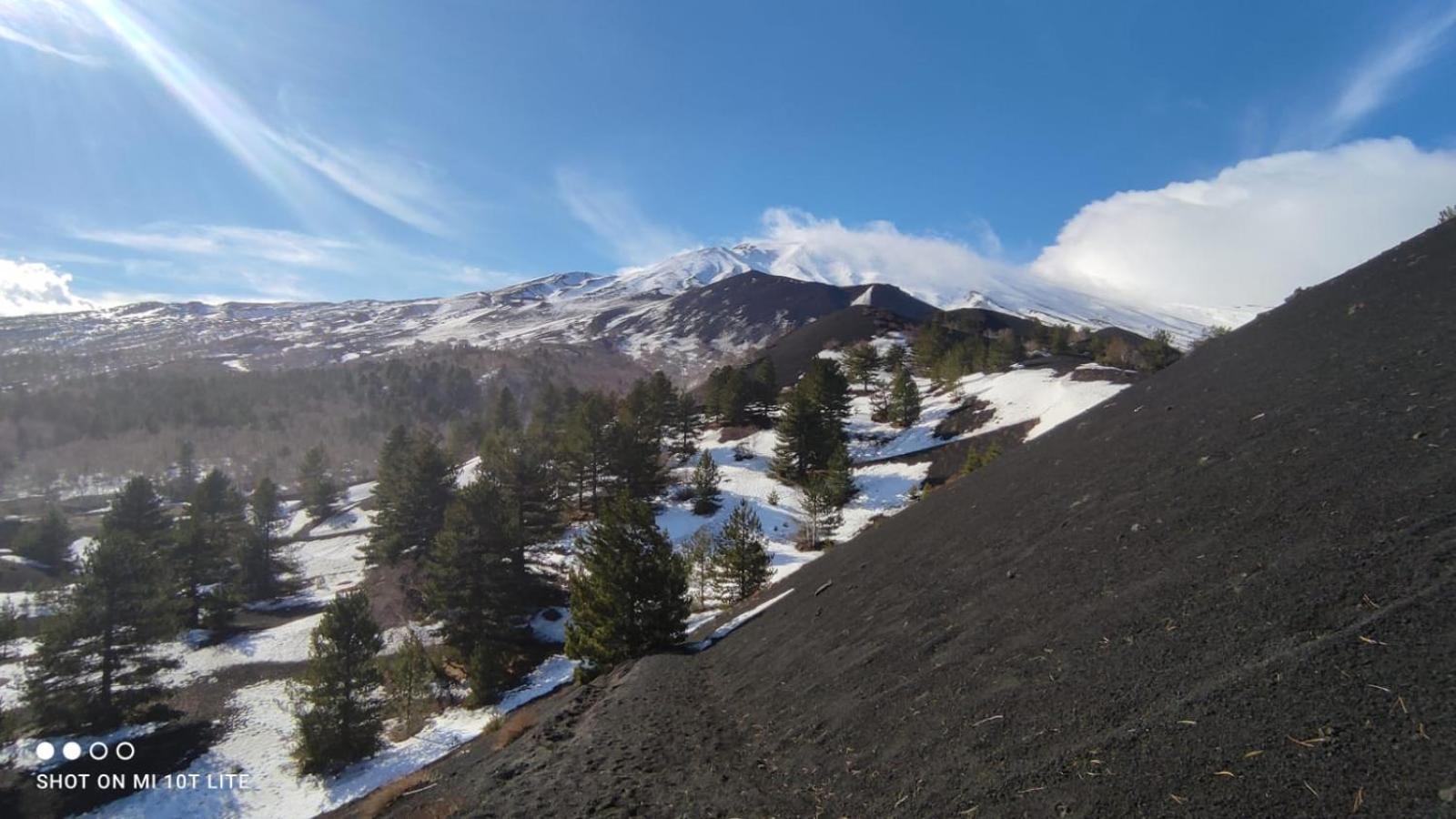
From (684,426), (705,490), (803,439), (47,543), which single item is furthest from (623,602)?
(47,543)

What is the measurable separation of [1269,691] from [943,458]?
4321cm

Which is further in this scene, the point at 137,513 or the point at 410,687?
the point at 137,513

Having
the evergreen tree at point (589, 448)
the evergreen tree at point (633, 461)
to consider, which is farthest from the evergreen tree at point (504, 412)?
the evergreen tree at point (633, 461)

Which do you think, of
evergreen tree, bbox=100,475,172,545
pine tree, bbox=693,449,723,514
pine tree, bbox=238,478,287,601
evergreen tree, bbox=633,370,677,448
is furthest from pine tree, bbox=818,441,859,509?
evergreen tree, bbox=100,475,172,545

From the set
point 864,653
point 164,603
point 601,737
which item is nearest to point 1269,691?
point 864,653

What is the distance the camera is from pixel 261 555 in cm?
4391

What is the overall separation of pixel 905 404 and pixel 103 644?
54127 millimetres

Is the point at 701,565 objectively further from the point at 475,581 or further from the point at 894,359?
the point at 894,359

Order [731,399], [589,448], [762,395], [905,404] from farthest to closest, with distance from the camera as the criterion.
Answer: [762,395] < [731,399] < [905,404] < [589,448]

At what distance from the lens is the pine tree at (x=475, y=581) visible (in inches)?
1051

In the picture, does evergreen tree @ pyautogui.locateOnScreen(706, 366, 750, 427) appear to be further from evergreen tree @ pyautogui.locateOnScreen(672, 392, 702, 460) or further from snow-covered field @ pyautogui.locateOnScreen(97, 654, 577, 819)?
snow-covered field @ pyautogui.locateOnScreen(97, 654, 577, 819)

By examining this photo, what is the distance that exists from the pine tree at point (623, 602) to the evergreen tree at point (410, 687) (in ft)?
37.9

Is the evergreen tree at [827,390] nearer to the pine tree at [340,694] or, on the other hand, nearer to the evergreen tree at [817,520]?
the evergreen tree at [817,520]

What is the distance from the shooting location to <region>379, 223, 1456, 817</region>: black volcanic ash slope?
4.20m
